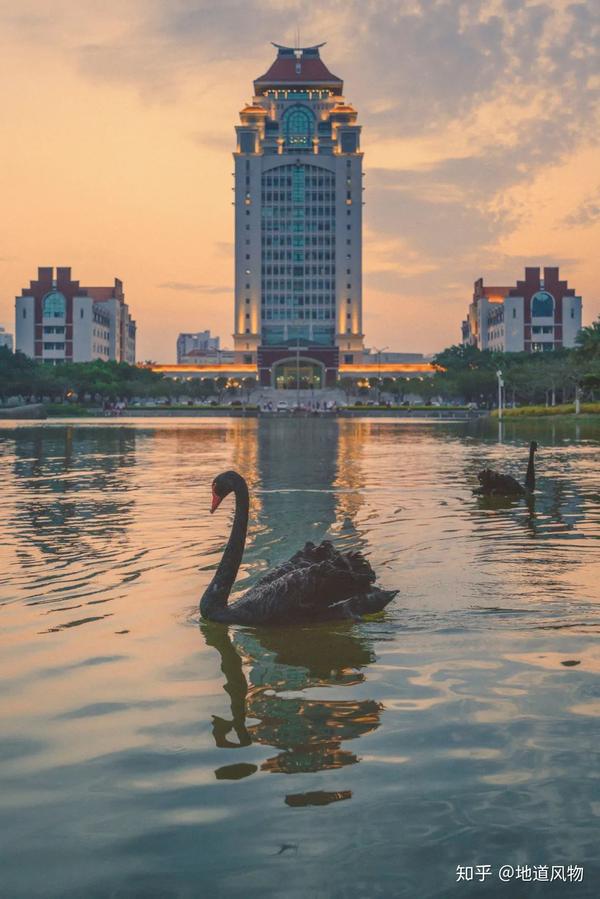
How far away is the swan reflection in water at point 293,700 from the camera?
5.86 metres

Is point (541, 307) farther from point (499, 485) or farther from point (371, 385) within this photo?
point (499, 485)

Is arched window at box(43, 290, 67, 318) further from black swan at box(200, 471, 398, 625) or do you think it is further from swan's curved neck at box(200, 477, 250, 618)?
swan's curved neck at box(200, 477, 250, 618)

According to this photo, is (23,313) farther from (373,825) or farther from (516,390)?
(373,825)

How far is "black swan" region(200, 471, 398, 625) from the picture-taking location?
9.23 m

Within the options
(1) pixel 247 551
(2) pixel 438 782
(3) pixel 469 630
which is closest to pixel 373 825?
(2) pixel 438 782

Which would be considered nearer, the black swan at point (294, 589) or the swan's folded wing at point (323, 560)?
the black swan at point (294, 589)

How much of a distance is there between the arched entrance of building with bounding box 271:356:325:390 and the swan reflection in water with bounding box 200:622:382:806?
605 ft

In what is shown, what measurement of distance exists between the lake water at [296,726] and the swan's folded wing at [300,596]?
0.18 metres

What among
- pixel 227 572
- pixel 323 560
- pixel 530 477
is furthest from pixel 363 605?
pixel 530 477

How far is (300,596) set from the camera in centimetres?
919

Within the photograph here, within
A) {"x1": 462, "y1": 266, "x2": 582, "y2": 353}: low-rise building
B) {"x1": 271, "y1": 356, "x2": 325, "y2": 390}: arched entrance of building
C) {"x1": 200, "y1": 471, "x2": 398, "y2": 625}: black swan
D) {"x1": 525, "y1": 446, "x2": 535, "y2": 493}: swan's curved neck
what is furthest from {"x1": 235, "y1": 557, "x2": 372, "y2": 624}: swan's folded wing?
{"x1": 462, "y1": 266, "x2": 582, "y2": 353}: low-rise building

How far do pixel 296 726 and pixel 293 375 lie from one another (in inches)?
7597

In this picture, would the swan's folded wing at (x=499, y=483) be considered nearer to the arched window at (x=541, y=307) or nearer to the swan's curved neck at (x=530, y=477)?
the swan's curved neck at (x=530, y=477)

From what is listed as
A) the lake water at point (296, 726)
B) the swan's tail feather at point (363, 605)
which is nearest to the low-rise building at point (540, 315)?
the lake water at point (296, 726)
